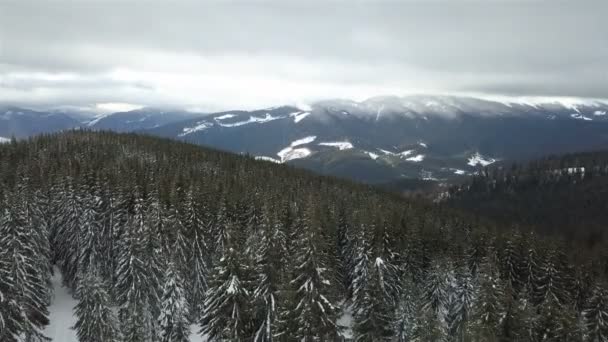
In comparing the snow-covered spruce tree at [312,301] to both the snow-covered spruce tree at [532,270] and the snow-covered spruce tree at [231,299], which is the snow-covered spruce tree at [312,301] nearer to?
the snow-covered spruce tree at [231,299]

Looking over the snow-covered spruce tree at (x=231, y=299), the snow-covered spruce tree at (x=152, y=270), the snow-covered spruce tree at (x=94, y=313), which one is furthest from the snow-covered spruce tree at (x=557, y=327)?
the snow-covered spruce tree at (x=152, y=270)

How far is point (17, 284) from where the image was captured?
118ft

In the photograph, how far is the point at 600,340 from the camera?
48.1m

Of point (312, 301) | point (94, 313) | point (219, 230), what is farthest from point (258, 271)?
point (219, 230)

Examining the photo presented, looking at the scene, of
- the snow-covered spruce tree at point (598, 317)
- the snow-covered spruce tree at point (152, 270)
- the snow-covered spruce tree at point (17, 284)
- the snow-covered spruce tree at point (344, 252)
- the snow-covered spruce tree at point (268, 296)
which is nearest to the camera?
the snow-covered spruce tree at point (268, 296)

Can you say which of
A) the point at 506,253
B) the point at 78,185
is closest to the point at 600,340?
the point at 506,253

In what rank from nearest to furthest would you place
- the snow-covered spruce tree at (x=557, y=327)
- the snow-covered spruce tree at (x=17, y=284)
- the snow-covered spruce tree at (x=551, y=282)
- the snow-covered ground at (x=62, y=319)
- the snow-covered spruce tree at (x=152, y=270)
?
the snow-covered spruce tree at (x=17, y=284)
the snow-covered spruce tree at (x=557, y=327)
the snow-covered spruce tree at (x=152, y=270)
the snow-covered ground at (x=62, y=319)
the snow-covered spruce tree at (x=551, y=282)

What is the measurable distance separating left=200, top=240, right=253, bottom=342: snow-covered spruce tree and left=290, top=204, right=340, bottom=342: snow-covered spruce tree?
12.7ft

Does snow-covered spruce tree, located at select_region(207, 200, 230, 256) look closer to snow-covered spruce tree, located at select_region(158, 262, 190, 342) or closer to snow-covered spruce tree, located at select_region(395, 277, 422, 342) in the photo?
snow-covered spruce tree, located at select_region(158, 262, 190, 342)

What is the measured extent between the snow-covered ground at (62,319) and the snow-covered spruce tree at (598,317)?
138ft

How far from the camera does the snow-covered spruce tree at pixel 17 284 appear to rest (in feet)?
104

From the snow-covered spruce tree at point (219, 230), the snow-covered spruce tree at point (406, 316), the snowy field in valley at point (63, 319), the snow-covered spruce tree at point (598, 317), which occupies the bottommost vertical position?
the snowy field in valley at point (63, 319)

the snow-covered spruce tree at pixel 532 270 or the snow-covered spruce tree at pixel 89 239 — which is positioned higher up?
the snow-covered spruce tree at pixel 89 239

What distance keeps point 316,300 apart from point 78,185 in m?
46.5
